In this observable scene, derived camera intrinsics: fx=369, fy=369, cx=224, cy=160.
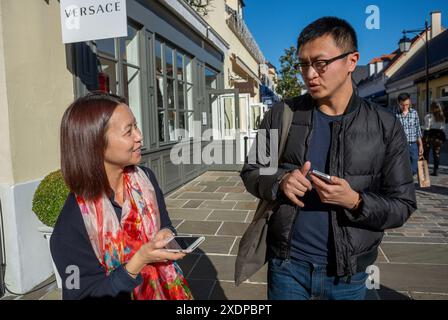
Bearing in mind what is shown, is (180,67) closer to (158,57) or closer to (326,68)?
(158,57)

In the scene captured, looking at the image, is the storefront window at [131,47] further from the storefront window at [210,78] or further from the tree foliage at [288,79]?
the tree foliage at [288,79]

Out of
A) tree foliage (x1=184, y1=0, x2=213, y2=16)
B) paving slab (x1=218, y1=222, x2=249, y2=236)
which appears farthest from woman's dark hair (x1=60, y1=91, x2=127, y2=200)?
tree foliage (x1=184, y1=0, x2=213, y2=16)

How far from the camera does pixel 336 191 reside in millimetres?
1487

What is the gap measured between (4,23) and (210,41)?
27.8 feet

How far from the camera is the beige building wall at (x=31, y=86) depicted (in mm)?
3258

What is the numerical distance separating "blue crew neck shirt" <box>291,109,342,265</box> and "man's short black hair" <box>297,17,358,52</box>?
0.34 meters

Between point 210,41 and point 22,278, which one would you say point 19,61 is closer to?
point 22,278

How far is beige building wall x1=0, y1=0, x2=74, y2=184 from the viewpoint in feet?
10.7

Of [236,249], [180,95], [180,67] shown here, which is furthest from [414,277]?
[180,67]

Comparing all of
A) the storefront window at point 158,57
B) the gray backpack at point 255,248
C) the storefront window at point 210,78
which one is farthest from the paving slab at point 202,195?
the gray backpack at point 255,248

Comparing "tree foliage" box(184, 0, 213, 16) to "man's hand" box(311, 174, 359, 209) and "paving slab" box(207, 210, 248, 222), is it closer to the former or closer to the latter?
"paving slab" box(207, 210, 248, 222)

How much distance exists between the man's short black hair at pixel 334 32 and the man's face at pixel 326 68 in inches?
0.8

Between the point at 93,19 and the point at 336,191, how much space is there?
9.55 ft

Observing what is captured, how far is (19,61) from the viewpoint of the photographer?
3.38 m
